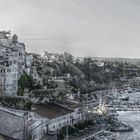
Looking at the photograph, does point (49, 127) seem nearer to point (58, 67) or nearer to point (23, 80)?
point (23, 80)

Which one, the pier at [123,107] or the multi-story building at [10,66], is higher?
the multi-story building at [10,66]

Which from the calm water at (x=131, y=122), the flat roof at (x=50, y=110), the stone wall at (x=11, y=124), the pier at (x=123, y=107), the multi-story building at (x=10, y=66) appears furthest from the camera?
the pier at (x=123, y=107)

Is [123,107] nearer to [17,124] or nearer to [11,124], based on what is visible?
[17,124]

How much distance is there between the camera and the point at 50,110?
4684 cm

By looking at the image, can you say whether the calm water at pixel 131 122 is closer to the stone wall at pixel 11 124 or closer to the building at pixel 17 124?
the building at pixel 17 124

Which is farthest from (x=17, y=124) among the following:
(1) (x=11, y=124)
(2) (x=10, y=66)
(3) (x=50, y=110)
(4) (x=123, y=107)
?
(4) (x=123, y=107)

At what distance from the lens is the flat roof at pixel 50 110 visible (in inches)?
1731

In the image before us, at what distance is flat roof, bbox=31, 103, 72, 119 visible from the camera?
44.0 metres

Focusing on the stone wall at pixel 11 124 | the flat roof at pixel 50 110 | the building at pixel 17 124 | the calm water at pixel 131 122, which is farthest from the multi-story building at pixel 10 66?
the calm water at pixel 131 122

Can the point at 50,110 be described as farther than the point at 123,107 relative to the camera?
No

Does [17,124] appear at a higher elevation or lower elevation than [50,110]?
lower

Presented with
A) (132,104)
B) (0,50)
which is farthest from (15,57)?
(132,104)

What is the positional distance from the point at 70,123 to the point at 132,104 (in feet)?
107

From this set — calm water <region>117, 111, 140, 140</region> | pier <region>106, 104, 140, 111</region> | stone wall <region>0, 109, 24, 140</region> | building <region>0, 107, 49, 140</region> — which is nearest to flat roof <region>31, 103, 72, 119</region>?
building <region>0, 107, 49, 140</region>
